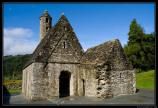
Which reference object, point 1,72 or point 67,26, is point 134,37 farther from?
point 1,72

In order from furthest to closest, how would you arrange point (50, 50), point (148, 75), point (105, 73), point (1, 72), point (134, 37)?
point (134, 37) < point (148, 75) < point (50, 50) < point (105, 73) < point (1, 72)

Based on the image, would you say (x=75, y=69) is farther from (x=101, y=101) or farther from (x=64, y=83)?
(x=101, y=101)

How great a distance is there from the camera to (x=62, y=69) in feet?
79.4

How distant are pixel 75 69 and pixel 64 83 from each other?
7.51ft

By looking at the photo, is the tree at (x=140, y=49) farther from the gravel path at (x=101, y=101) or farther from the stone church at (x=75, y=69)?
the gravel path at (x=101, y=101)

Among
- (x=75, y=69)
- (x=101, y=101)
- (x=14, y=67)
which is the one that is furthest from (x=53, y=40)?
(x=14, y=67)

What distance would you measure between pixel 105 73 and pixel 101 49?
9.88 feet

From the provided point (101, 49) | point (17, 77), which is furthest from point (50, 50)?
point (17, 77)

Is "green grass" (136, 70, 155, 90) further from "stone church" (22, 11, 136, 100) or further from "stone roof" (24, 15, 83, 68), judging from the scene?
"stone roof" (24, 15, 83, 68)

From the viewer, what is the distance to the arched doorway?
2519 cm

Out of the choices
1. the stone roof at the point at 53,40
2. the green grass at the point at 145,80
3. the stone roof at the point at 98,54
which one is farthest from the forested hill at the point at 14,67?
the green grass at the point at 145,80

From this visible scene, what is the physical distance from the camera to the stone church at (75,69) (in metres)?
22.5

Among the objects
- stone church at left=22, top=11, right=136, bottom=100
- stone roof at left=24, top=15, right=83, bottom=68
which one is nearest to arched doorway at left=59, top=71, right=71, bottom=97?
stone church at left=22, top=11, right=136, bottom=100

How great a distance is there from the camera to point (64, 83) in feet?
86.3
